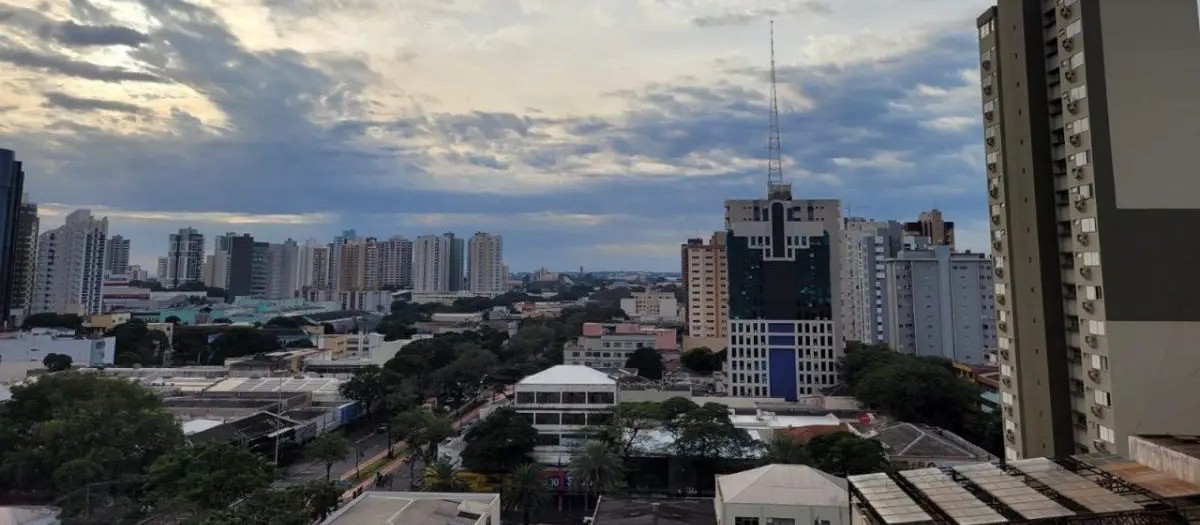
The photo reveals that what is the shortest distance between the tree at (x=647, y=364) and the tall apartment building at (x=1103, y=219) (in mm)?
24211

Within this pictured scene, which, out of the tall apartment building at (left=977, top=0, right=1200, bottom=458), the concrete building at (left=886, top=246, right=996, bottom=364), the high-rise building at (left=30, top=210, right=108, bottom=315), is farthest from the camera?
the high-rise building at (left=30, top=210, right=108, bottom=315)

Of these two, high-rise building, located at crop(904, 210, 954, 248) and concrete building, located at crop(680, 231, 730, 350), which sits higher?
high-rise building, located at crop(904, 210, 954, 248)

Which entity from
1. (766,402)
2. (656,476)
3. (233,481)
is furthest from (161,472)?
(766,402)

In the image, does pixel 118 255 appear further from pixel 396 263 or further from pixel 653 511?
pixel 653 511

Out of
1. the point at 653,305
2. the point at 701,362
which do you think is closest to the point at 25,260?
the point at 701,362

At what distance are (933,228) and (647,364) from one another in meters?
31.6

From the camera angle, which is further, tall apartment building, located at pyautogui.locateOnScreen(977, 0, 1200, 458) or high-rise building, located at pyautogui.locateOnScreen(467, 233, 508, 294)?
high-rise building, located at pyautogui.locateOnScreen(467, 233, 508, 294)

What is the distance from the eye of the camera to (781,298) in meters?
30.8

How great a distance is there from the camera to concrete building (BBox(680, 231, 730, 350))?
45781mm

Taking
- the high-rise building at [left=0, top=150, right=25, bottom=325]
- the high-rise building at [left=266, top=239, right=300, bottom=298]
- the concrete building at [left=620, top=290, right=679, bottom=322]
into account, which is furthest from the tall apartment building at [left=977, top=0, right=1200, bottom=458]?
the high-rise building at [left=266, top=239, right=300, bottom=298]

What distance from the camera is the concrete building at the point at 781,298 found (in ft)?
99.9

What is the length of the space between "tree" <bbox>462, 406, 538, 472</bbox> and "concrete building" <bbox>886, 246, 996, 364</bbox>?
2799cm

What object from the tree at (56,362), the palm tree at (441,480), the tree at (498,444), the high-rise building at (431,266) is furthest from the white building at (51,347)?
the high-rise building at (431,266)

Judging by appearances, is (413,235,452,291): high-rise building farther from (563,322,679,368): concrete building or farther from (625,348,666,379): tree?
(625,348,666,379): tree
